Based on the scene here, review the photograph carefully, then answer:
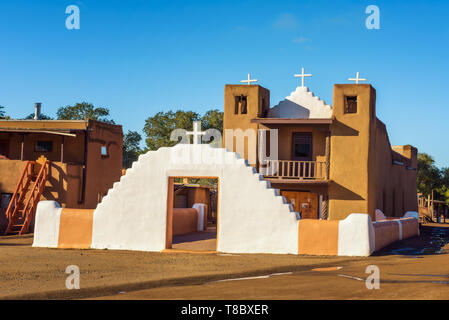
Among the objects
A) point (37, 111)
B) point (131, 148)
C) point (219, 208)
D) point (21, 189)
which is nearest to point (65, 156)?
point (21, 189)

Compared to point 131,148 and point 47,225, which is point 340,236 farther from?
point 131,148

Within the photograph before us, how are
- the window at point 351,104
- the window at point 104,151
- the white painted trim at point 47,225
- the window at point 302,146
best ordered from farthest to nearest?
the window at point 104,151
the window at point 302,146
the window at point 351,104
the white painted trim at point 47,225

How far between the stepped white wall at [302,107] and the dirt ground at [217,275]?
10230mm

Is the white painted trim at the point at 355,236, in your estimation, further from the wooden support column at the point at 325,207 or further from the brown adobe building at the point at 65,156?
the brown adobe building at the point at 65,156

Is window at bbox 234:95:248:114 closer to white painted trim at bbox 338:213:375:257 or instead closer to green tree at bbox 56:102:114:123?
white painted trim at bbox 338:213:375:257

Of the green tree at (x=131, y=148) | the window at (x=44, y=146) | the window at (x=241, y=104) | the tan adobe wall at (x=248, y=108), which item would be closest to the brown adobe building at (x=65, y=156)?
the window at (x=44, y=146)

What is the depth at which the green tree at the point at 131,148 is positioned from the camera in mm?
68812

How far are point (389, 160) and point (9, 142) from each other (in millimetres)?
21993

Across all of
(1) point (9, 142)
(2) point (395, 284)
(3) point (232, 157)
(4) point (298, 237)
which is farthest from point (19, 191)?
(2) point (395, 284)

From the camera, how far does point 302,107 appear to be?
2744cm

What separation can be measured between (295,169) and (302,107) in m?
3.14

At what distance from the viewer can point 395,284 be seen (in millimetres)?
10680
